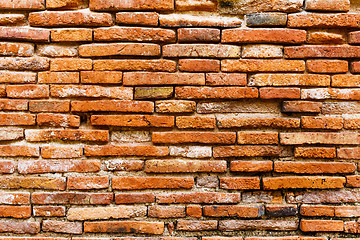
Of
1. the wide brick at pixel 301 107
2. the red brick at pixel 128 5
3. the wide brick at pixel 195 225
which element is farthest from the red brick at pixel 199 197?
the red brick at pixel 128 5

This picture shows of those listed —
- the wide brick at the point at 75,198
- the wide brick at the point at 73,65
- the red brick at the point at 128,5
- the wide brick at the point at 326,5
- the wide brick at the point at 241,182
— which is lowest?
the wide brick at the point at 75,198

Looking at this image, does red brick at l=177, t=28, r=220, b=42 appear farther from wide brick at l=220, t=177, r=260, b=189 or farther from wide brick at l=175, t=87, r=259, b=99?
wide brick at l=220, t=177, r=260, b=189

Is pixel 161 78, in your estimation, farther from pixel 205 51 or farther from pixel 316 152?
pixel 316 152

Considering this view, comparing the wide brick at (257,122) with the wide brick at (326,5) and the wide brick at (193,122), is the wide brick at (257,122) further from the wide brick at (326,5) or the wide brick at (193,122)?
the wide brick at (326,5)

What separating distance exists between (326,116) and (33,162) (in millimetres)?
1918

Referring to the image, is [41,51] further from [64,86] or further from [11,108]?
[11,108]

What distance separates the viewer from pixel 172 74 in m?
1.59

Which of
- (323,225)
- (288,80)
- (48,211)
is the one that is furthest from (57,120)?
(323,225)

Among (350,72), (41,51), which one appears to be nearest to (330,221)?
(350,72)

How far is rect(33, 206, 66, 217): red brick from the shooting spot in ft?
5.20

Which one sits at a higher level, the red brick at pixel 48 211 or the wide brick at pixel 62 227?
the red brick at pixel 48 211

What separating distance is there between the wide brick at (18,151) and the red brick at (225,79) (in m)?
1.20

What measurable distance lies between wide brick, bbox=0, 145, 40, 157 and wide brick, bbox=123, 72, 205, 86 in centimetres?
73

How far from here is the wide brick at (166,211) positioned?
1.60 meters
